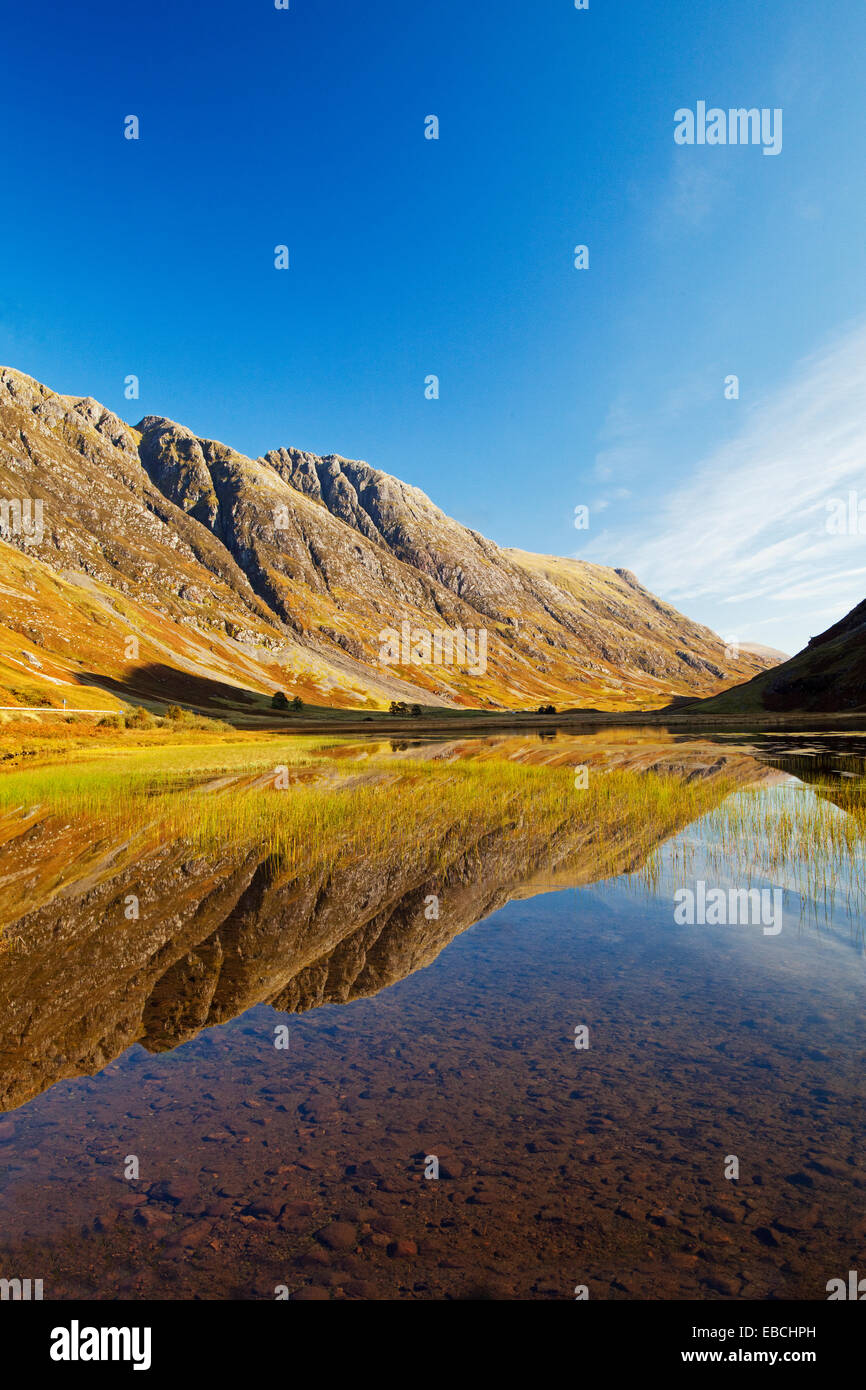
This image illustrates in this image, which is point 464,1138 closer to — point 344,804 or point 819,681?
point 344,804

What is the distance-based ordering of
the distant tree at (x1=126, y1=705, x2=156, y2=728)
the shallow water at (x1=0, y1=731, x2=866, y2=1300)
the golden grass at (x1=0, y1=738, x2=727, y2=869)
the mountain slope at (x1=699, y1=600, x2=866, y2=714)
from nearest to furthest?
the shallow water at (x1=0, y1=731, x2=866, y2=1300)
the golden grass at (x1=0, y1=738, x2=727, y2=869)
the distant tree at (x1=126, y1=705, x2=156, y2=728)
the mountain slope at (x1=699, y1=600, x2=866, y2=714)

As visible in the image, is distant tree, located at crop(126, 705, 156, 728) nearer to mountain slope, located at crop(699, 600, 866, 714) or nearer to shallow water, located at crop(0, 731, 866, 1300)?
shallow water, located at crop(0, 731, 866, 1300)

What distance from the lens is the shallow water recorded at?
17.2 feet

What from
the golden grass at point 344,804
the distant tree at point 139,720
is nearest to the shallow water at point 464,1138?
the golden grass at point 344,804

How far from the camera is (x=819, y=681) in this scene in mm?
113750

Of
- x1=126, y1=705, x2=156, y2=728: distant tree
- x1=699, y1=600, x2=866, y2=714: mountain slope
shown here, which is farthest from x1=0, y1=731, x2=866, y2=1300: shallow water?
x1=699, y1=600, x2=866, y2=714: mountain slope

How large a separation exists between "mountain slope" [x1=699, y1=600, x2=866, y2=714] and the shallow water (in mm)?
111357

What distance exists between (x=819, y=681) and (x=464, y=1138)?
127790 millimetres

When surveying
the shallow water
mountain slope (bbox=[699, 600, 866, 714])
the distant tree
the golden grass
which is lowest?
the shallow water

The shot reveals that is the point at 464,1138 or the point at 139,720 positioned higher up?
the point at 139,720

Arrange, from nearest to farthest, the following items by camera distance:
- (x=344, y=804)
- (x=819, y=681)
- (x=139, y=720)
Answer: (x=344, y=804) < (x=139, y=720) < (x=819, y=681)

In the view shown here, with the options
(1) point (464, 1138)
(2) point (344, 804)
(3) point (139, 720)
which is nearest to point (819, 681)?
(2) point (344, 804)

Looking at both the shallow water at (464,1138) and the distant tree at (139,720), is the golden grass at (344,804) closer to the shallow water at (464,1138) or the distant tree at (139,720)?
the shallow water at (464,1138)
